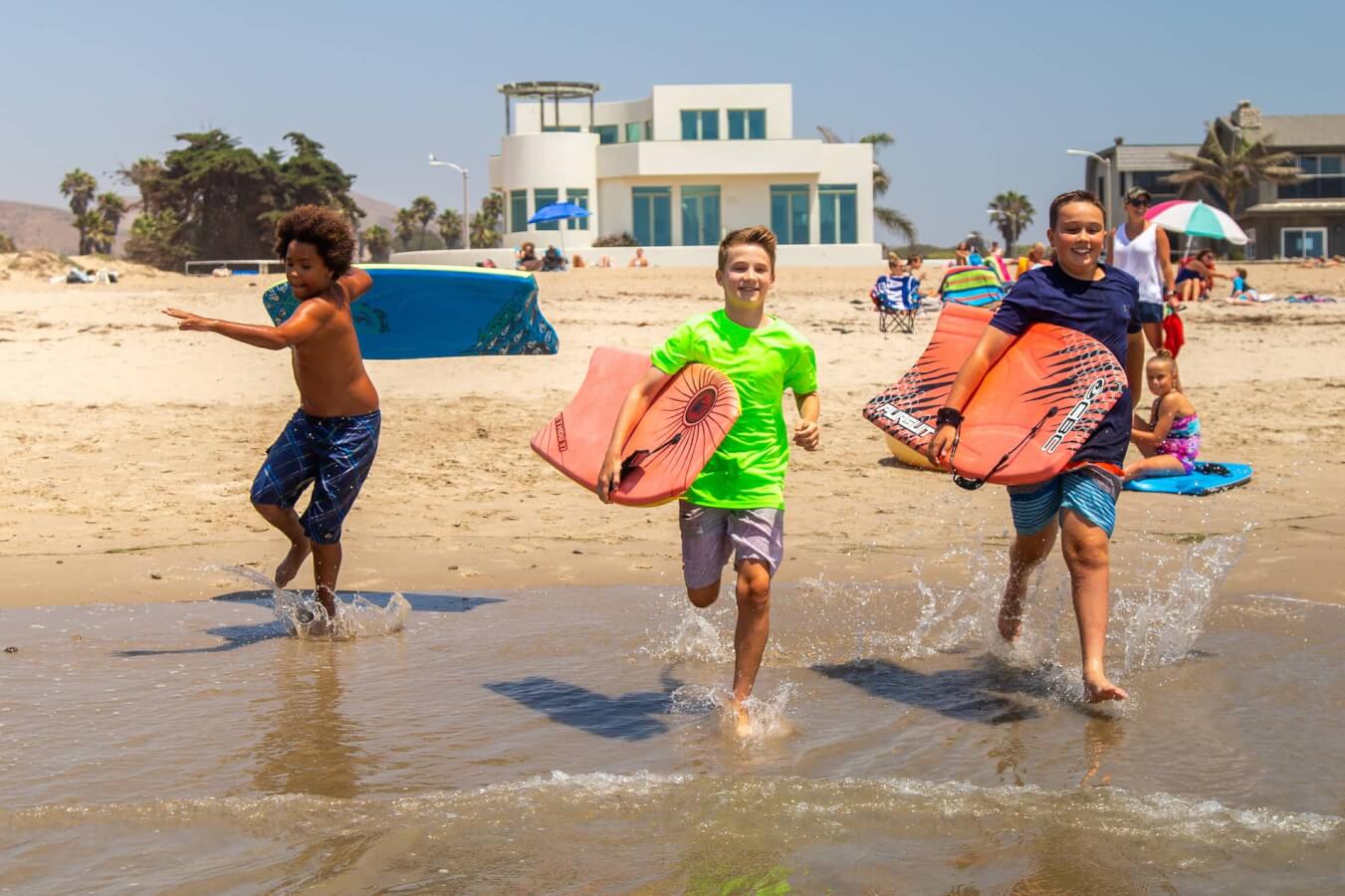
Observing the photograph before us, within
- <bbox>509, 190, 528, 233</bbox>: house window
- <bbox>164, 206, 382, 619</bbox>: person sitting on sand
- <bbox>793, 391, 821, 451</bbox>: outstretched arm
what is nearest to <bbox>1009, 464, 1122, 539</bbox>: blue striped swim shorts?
<bbox>793, 391, 821, 451</bbox>: outstretched arm

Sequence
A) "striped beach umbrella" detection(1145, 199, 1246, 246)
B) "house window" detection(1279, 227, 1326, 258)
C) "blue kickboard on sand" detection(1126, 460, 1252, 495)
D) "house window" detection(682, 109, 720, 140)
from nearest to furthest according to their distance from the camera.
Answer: "blue kickboard on sand" detection(1126, 460, 1252, 495)
"striped beach umbrella" detection(1145, 199, 1246, 246)
"house window" detection(682, 109, 720, 140)
"house window" detection(1279, 227, 1326, 258)

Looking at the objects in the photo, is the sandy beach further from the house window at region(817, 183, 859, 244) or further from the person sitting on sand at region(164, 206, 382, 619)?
the house window at region(817, 183, 859, 244)

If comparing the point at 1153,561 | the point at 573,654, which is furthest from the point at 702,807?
the point at 1153,561

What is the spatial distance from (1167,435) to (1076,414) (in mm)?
4827

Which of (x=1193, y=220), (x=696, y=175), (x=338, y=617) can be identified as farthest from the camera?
(x=696, y=175)

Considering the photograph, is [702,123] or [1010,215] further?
[1010,215]

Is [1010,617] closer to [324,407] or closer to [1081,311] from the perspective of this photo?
[1081,311]

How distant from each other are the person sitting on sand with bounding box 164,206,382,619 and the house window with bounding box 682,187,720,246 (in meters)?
42.3

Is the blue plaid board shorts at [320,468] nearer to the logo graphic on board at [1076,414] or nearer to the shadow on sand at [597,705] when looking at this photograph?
the shadow on sand at [597,705]

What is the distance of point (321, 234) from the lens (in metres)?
5.93

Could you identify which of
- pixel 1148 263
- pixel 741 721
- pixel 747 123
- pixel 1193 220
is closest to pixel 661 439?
pixel 741 721

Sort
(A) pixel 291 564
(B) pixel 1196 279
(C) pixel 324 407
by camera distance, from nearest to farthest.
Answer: (C) pixel 324 407, (A) pixel 291 564, (B) pixel 1196 279

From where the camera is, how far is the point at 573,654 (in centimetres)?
585

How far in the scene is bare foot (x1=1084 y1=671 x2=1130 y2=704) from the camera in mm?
4812
